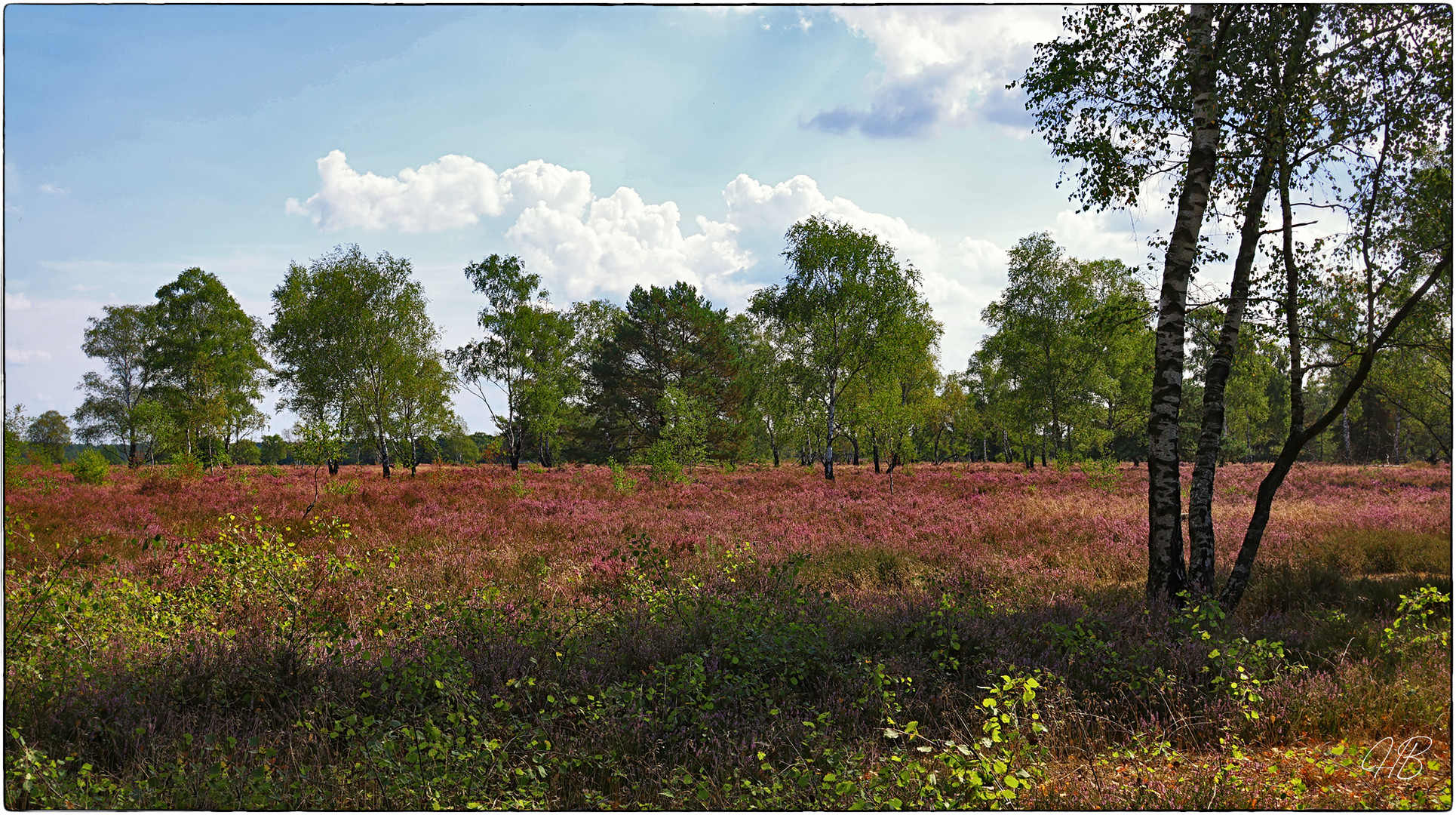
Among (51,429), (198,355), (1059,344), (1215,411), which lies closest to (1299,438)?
(1215,411)

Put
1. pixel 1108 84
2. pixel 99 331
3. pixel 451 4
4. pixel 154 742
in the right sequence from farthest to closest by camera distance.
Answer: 1. pixel 99 331
2. pixel 1108 84
3. pixel 451 4
4. pixel 154 742

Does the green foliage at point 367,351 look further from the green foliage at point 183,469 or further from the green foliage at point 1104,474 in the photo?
the green foliage at point 1104,474

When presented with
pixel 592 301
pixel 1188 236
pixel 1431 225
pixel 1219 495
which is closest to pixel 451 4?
pixel 1188 236

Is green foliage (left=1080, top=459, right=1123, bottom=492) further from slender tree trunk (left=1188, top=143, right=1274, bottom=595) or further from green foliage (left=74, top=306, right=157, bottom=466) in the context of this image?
green foliage (left=74, top=306, right=157, bottom=466)

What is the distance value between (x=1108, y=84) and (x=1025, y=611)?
18.4ft

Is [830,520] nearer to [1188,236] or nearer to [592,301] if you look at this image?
[1188,236]

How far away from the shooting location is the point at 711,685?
170 inches

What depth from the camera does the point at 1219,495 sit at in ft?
59.6

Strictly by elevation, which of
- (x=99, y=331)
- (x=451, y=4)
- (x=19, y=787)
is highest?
(x=99, y=331)

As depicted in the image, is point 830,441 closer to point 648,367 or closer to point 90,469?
point 648,367

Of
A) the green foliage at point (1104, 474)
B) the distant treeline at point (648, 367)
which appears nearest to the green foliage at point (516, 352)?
the distant treeline at point (648, 367)

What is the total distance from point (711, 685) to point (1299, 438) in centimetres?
609

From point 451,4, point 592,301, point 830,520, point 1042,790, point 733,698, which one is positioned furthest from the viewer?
point 592,301
